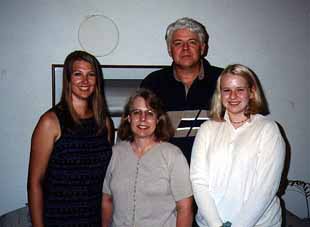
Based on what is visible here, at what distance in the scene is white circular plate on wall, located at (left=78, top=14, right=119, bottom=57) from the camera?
256cm

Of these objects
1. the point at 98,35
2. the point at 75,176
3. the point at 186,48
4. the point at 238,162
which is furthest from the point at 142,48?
the point at 238,162

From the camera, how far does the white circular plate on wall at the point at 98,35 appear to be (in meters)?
2.56

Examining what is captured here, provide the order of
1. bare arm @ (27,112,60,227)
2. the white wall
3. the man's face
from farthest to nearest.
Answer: the white wall → the man's face → bare arm @ (27,112,60,227)

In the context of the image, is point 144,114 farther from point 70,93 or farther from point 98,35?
point 98,35

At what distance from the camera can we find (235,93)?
5.53ft

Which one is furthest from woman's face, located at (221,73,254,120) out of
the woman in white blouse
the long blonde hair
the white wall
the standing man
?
the white wall

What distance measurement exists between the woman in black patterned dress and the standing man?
1.61ft

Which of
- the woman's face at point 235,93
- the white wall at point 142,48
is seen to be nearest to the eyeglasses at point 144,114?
the woman's face at point 235,93

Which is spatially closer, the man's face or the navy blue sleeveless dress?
the navy blue sleeveless dress

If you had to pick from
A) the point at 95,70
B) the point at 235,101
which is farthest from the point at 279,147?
the point at 95,70

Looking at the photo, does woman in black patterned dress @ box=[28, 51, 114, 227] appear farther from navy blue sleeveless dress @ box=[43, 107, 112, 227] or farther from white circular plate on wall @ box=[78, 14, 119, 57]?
white circular plate on wall @ box=[78, 14, 119, 57]

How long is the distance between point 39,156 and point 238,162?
1030 millimetres

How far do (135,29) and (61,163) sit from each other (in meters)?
1.37

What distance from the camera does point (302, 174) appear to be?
120 inches
